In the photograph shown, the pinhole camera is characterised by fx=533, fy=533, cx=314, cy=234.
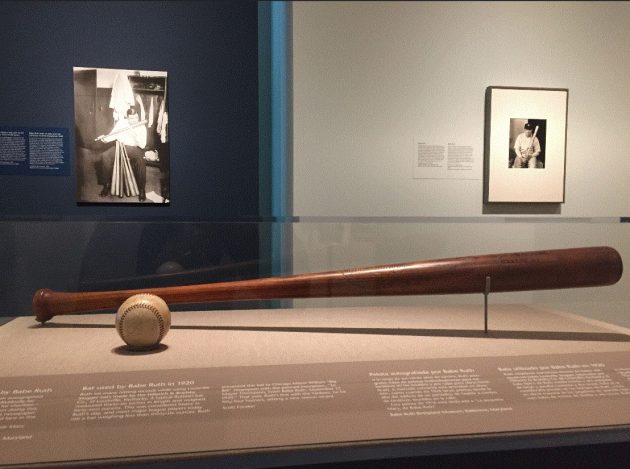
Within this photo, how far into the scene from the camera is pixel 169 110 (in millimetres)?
2354

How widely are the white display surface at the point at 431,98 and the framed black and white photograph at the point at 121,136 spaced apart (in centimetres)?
61

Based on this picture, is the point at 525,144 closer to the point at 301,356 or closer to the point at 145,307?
the point at 301,356

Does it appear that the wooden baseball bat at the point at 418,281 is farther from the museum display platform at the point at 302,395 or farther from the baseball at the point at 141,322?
the baseball at the point at 141,322

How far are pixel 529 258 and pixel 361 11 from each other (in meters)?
1.23

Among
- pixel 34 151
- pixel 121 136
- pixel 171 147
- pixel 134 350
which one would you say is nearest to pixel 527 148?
pixel 171 147

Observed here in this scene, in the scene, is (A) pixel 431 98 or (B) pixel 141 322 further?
(A) pixel 431 98

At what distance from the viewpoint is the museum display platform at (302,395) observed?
1.31 meters

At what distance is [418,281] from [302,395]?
92cm

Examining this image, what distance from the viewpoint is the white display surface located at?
1.97 meters

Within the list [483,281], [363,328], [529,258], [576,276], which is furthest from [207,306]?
[576,276]

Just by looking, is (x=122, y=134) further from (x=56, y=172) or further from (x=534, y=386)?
(x=534, y=386)

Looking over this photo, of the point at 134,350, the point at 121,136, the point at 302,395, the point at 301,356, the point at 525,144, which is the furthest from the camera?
the point at 525,144

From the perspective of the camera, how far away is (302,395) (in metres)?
1.55

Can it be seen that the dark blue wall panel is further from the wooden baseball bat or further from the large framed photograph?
the large framed photograph
